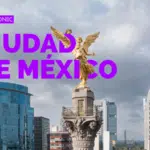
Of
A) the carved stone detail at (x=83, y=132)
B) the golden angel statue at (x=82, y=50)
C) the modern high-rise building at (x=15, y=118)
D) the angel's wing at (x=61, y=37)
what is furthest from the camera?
the modern high-rise building at (x=15, y=118)

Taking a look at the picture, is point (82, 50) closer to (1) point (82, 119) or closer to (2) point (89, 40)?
(2) point (89, 40)

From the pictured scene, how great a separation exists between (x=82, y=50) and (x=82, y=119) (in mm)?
3764

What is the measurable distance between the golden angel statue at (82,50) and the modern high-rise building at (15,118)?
13969cm

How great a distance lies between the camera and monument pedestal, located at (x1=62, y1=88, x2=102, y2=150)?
22125mm

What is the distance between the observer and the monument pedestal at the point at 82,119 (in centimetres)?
2212

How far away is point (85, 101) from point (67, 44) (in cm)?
338

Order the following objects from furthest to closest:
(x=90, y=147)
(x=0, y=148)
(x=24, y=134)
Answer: (x=24, y=134), (x=0, y=148), (x=90, y=147)

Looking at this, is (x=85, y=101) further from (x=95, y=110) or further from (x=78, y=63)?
(x=78, y=63)

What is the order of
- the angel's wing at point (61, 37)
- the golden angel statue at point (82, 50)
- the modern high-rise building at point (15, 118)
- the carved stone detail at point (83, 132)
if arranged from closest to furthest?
the carved stone detail at point (83, 132)
the golden angel statue at point (82, 50)
the angel's wing at point (61, 37)
the modern high-rise building at point (15, 118)

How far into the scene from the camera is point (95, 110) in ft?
73.3

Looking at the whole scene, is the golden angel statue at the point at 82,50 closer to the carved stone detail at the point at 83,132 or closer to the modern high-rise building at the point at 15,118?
the carved stone detail at the point at 83,132

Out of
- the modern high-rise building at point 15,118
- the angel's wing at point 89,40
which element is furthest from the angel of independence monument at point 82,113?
the modern high-rise building at point 15,118

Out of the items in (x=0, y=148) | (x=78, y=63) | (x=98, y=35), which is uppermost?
(x=98, y=35)

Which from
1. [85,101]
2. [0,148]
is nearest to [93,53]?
[85,101]
